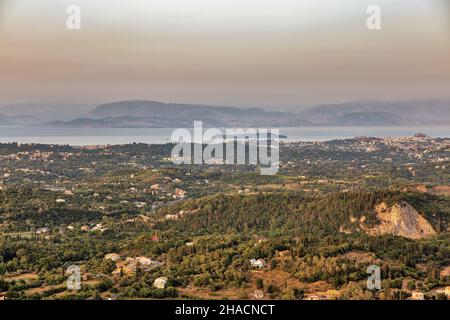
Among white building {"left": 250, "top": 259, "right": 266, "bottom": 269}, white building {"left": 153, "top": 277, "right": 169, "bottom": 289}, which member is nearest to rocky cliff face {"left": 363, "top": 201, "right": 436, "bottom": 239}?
white building {"left": 250, "top": 259, "right": 266, "bottom": 269}

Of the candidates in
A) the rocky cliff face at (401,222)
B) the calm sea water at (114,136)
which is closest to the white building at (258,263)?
the rocky cliff face at (401,222)

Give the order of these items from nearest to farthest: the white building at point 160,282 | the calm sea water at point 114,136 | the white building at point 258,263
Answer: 1. the white building at point 160,282
2. the white building at point 258,263
3. the calm sea water at point 114,136

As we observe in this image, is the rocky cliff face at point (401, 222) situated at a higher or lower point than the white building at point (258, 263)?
lower

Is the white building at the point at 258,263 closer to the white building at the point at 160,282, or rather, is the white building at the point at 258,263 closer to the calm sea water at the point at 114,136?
the white building at the point at 160,282

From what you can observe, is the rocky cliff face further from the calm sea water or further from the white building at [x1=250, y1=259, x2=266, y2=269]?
the calm sea water

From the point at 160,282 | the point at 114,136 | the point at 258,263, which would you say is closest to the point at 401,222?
the point at 258,263
